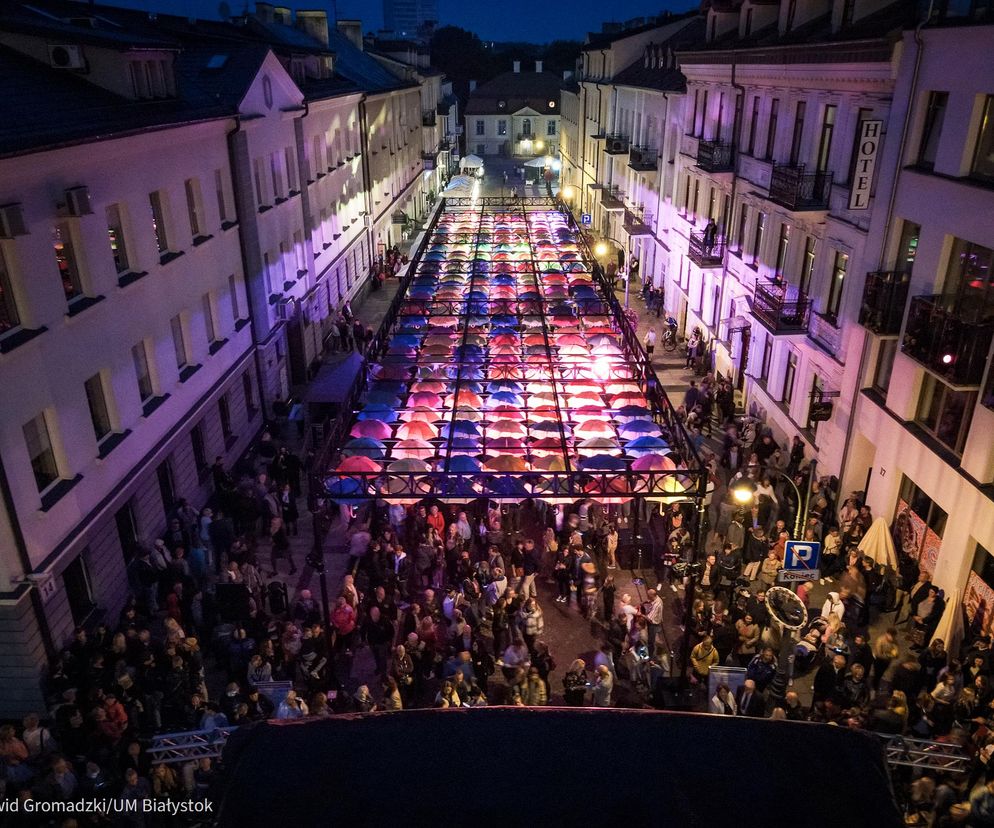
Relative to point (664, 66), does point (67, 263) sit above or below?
below

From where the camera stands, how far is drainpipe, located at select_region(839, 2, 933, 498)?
48.0 ft

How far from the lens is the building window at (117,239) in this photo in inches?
612

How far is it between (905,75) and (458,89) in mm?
110258

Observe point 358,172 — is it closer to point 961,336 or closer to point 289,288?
point 289,288

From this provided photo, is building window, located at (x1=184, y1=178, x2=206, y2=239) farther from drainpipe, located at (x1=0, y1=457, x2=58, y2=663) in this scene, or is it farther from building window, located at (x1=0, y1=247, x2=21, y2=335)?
drainpipe, located at (x1=0, y1=457, x2=58, y2=663)

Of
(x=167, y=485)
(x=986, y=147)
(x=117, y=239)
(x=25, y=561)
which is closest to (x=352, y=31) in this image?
(x=117, y=239)

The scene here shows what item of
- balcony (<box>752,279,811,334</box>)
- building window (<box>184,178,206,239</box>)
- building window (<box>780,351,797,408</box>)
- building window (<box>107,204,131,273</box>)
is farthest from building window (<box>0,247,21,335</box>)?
building window (<box>780,351,797,408</box>)

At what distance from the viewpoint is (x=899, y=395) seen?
51.6ft

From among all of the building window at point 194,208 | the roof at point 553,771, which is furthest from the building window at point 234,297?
the roof at point 553,771

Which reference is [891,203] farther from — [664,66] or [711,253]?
[664,66]

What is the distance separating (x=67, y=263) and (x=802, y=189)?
655 inches

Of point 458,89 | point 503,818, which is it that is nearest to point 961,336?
point 503,818

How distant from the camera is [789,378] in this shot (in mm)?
21375

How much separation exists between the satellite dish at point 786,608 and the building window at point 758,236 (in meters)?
12.7
